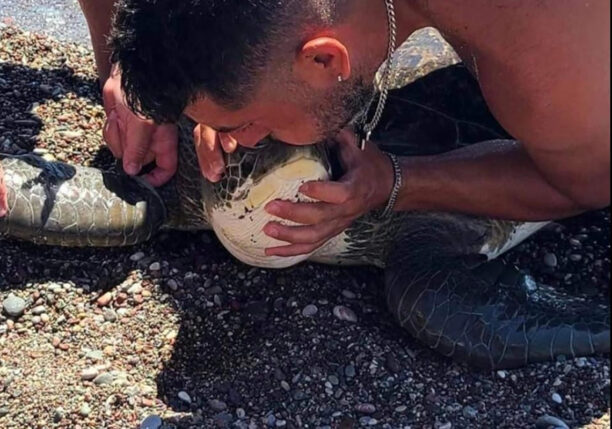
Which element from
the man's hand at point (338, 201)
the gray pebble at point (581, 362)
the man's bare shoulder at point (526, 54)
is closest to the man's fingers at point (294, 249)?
the man's hand at point (338, 201)

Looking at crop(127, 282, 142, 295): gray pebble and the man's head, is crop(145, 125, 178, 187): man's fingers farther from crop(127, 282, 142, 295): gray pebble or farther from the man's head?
the man's head

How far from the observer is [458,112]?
90.0 inches

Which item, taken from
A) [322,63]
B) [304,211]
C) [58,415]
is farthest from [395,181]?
[58,415]

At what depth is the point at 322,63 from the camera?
1.50m

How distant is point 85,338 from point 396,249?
0.68 meters

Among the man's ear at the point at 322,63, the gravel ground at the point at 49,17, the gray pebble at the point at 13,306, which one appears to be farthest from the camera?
the gravel ground at the point at 49,17

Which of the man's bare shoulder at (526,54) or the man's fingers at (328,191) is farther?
the man's fingers at (328,191)

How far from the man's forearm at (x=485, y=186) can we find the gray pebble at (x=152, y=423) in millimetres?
615

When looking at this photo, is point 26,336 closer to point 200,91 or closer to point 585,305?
point 200,91

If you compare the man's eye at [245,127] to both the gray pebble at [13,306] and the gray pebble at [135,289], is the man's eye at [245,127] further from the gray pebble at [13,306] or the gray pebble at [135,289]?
the gray pebble at [13,306]

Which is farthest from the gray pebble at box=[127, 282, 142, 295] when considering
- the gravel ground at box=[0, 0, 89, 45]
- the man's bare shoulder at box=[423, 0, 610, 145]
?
the gravel ground at box=[0, 0, 89, 45]

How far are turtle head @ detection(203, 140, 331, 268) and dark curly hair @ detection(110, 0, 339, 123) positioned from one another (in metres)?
0.37

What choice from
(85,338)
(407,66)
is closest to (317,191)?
(85,338)

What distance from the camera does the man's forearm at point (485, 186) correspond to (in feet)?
5.88
